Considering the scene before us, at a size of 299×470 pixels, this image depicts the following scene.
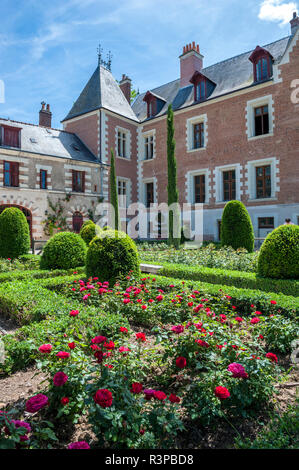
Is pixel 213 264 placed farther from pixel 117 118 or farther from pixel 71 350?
pixel 117 118

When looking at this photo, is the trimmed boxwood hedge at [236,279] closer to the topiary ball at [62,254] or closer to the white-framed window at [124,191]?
the topiary ball at [62,254]

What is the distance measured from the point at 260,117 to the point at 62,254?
12.7m

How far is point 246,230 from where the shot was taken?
33.8 feet

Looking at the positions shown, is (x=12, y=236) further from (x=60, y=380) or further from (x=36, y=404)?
(x=36, y=404)

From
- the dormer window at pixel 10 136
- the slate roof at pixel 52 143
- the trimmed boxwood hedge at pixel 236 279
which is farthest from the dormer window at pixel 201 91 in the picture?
the trimmed boxwood hedge at pixel 236 279

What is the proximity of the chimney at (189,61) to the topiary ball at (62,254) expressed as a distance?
15652 millimetres

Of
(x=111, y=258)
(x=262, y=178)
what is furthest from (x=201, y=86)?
(x=111, y=258)

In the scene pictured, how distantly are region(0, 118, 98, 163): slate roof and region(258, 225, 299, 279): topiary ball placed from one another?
13415 millimetres

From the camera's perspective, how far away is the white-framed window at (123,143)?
752 inches

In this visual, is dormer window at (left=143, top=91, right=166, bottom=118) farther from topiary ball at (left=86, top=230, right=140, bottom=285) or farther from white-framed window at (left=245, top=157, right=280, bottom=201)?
topiary ball at (left=86, top=230, right=140, bottom=285)

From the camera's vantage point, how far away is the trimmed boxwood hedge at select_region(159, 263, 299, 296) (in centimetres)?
545

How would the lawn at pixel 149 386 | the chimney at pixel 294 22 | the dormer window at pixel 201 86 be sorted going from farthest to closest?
the dormer window at pixel 201 86 < the chimney at pixel 294 22 < the lawn at pixel 149 386

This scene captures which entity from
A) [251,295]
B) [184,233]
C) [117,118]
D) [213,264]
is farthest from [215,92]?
[251,295]
